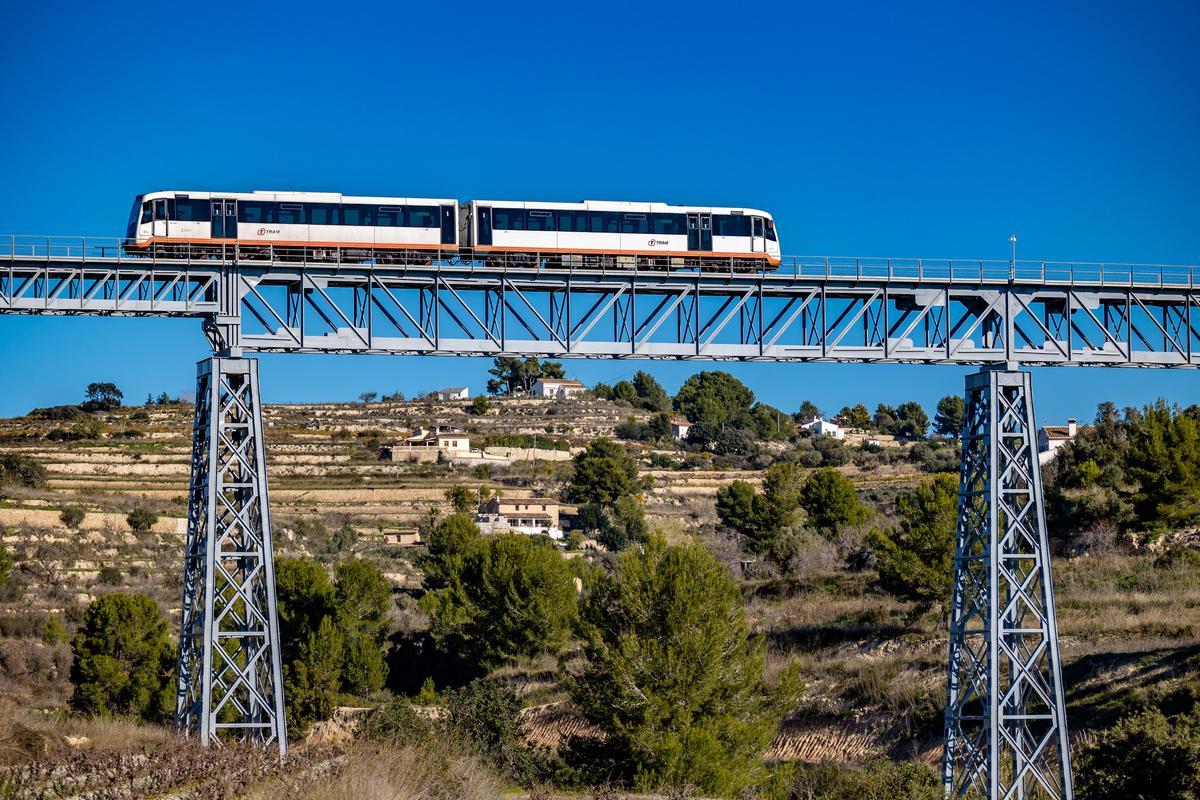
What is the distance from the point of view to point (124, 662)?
152 ft

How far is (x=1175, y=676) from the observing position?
35.5m

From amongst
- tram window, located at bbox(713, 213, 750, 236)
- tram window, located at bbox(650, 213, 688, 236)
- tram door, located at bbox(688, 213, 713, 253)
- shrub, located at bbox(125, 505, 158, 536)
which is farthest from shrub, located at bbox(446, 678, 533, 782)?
shrub, located at bbox(125, 505, 158, 536)

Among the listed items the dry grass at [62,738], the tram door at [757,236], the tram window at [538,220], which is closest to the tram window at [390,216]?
the tram window at [538,220]

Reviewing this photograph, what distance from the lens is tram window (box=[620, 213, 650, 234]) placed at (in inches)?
1272

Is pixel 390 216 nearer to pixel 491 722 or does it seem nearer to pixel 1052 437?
pixel 491 722

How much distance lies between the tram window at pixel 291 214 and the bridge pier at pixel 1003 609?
14.5m

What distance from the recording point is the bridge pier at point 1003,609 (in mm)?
26750

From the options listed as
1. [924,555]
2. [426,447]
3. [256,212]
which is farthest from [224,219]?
[426,447]

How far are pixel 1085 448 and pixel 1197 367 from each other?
41.2 m

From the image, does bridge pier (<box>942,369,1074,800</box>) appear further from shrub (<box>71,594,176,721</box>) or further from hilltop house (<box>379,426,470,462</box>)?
hilltop house (<box>379,426,470,462</box>)

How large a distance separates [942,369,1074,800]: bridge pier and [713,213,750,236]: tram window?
23.1ft

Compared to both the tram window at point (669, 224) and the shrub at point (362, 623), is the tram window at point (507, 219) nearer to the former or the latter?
the tram window at point (669, 224)

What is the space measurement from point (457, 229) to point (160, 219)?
6304 mm

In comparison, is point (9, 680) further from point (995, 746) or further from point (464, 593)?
point (995, 746)
